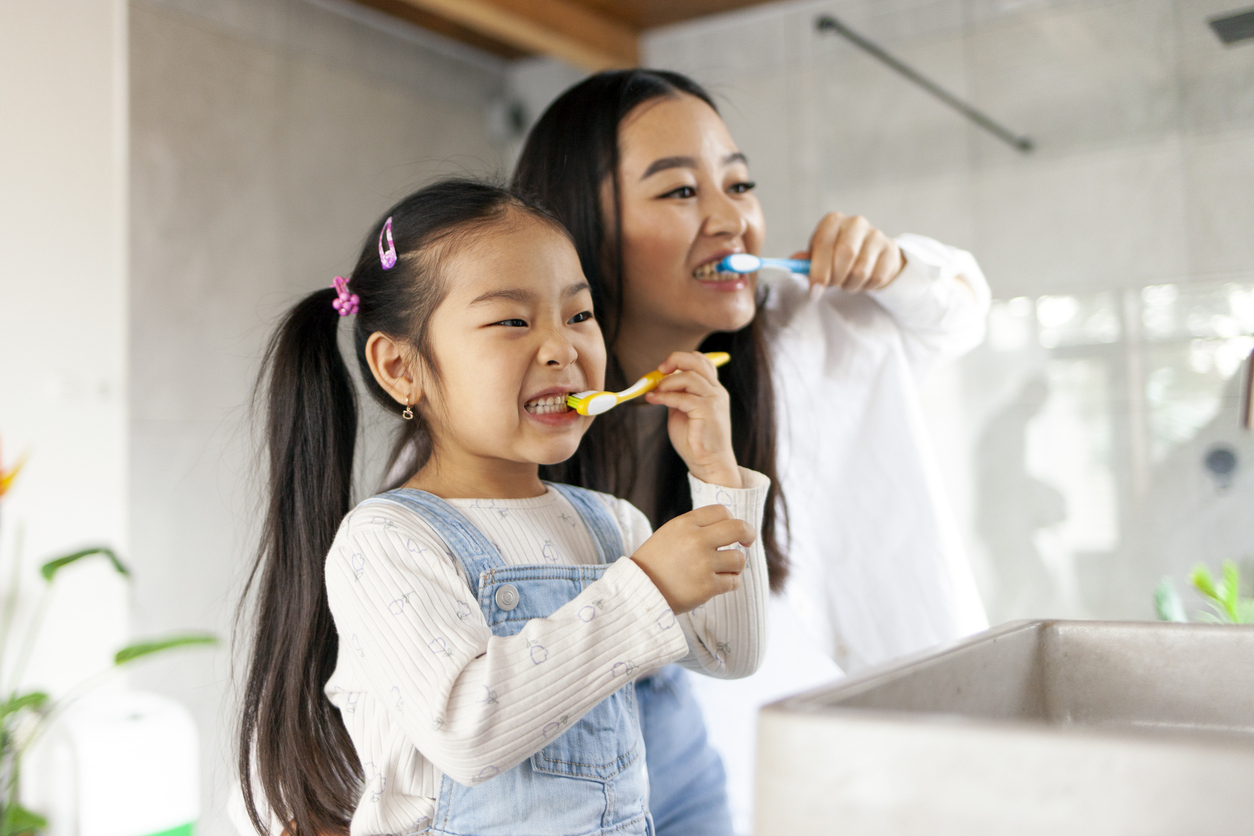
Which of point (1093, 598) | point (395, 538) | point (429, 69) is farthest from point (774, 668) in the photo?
point (429, 69)

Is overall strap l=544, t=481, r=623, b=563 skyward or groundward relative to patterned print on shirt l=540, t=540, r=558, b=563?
skyward

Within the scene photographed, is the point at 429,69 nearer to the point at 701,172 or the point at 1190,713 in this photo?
the point at 701,172

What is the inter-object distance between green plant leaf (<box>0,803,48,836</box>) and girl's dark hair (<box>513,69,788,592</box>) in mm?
1040

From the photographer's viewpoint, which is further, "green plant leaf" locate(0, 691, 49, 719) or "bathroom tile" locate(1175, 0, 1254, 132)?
"bathroom tile" locate(1175, 0, 1254, 132)

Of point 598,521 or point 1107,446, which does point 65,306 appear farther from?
point 1107,446

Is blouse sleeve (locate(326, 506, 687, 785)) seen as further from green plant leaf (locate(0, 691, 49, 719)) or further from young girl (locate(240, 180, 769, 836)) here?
green plant leaf (locate(0, 691, 49, 719))

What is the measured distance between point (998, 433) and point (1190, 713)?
5.42 feet

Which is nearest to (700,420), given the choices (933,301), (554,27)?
(933,301)

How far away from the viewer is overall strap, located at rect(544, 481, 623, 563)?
77 cm

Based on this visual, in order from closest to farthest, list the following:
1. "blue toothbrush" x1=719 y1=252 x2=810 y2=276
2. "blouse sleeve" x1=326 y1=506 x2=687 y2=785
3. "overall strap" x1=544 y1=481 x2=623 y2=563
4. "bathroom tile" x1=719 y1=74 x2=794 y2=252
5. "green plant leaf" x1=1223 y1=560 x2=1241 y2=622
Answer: "blouse sleeve" x1=326 y1=506 x2=687 y2=785 < "overall strap" x1=544 y1=481 x2=623 y2=563 < "blue toothbrush" x1=719 y1=252 x2=810 y2=276 < "green plant leaf" x1=1223 y1=560 x2=1241 y2=622 < "bathroom tile" x1=719 y1=74 x2=794 y2=252

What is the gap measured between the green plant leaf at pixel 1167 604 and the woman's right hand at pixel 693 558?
1380 mm

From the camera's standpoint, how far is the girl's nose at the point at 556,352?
67 cm

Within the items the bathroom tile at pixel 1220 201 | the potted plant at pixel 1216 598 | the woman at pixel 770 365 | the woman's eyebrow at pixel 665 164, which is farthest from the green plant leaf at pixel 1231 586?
the woman's eyebrow at pixel 665 164

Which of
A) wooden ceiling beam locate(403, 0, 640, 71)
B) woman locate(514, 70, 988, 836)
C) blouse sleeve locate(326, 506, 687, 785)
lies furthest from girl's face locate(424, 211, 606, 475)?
wooden ceiling beam locate(403, 0, 640, 71)
